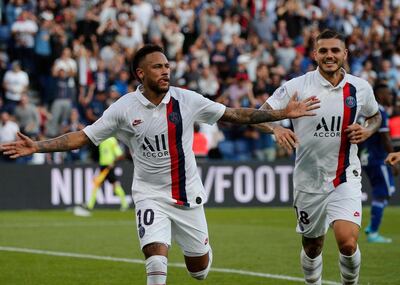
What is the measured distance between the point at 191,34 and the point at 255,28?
2.27 m

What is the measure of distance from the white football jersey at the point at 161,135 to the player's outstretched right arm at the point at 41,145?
0.10 m

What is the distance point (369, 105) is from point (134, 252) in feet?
20.7

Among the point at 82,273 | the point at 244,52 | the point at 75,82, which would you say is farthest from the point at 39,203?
the point at 82,273

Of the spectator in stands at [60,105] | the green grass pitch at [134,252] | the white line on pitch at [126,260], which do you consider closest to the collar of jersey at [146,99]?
the green grass pitch at [134,252]

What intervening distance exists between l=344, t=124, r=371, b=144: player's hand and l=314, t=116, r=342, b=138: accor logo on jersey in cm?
12

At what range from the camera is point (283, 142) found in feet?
33.3

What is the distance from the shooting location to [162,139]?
991 cm

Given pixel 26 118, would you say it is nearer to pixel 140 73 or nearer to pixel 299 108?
pixel 140 73

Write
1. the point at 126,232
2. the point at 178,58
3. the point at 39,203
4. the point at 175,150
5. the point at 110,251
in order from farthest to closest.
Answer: the point at 178,58, the point at 39,203, the point at 126,232, the point at 110,251, the point at 175,150

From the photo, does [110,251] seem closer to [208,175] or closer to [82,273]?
[82,273]

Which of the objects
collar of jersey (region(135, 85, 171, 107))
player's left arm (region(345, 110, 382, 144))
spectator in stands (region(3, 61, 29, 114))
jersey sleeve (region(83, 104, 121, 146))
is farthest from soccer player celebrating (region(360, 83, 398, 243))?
spectator in stands (region(3, 61, 29, 114))

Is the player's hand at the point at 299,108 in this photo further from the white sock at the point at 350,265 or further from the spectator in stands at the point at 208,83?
the spectator in stands at the point at 208,83

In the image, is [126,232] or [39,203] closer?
[126,232]

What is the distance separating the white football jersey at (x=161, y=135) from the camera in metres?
9.92
